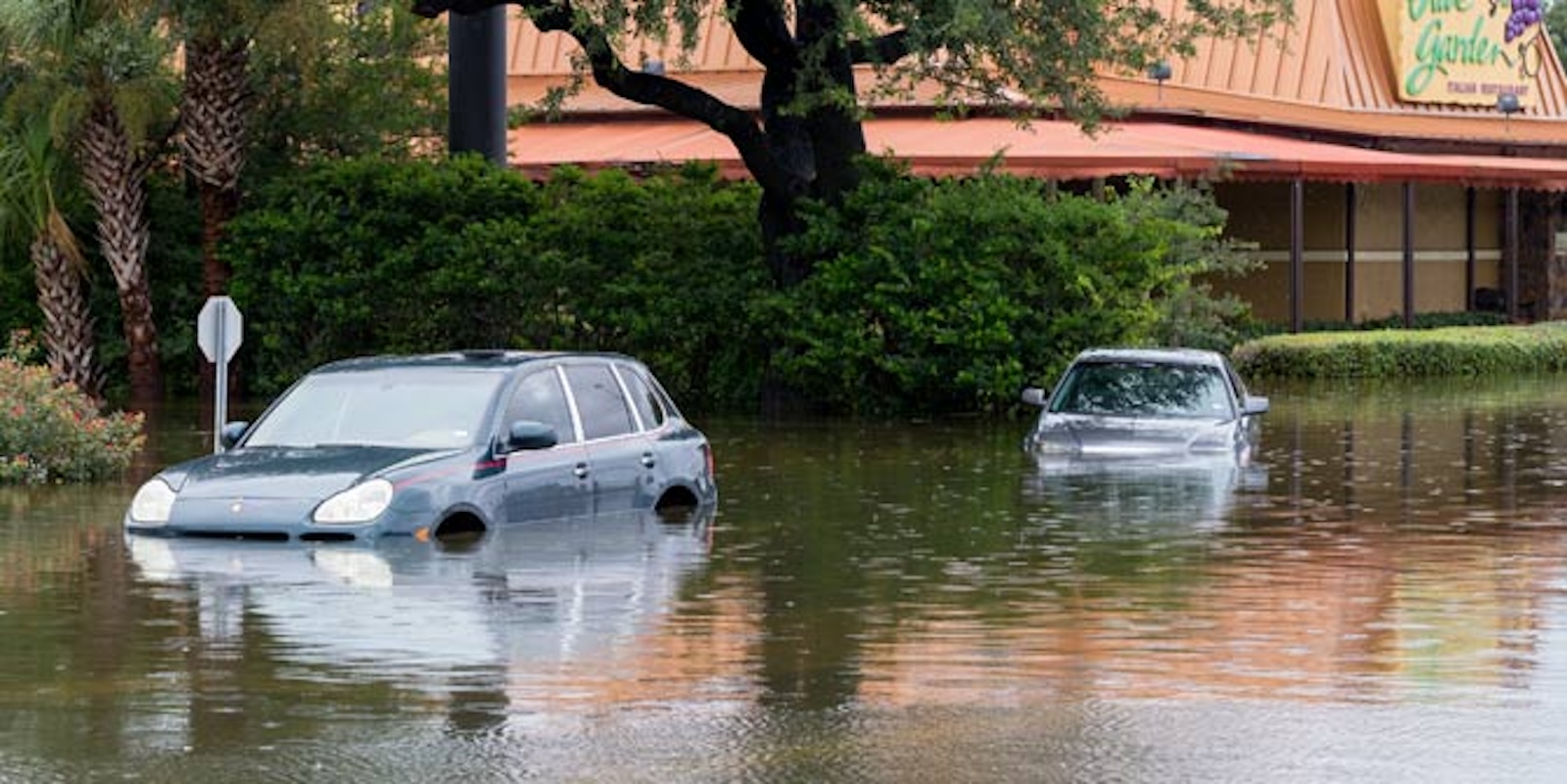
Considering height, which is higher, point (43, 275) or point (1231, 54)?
point (1231, 54)

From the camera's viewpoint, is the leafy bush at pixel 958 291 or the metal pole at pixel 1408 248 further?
the metal pole at pixel 1408 248

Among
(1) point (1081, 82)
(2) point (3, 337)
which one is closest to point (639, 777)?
(1) point (1081, 82)

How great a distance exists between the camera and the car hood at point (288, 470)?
1838 centimetres

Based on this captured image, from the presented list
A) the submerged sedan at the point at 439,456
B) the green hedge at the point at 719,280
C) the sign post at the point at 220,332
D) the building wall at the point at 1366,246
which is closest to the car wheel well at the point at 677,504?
→ the submerged sedan at the point at 439,456

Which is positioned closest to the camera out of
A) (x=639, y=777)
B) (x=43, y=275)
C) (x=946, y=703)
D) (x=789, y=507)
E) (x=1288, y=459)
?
(x=639, y=777)

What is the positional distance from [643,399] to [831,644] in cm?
636

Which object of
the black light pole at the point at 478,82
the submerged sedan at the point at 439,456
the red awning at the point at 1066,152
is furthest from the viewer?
the red awning at the point at 1066,152

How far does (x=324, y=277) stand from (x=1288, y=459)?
14161 millimetres

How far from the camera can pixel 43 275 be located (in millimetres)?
38469

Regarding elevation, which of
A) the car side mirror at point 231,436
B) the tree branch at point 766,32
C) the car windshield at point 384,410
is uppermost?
the tree branch at point 766,32

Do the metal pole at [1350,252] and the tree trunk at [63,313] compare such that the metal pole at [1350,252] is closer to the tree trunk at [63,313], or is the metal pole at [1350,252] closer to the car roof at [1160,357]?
the tree trunk at [63,313]

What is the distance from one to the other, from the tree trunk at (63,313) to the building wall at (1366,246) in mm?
22803

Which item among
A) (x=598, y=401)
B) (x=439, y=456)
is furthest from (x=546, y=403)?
(x=439, y=456)

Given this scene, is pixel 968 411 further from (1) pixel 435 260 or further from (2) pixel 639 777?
(2) pixel 639 777
